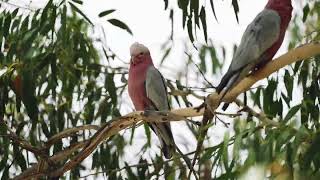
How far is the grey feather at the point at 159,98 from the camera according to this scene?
240 centimetres

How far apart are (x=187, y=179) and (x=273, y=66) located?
1.16ft

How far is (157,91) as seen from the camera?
2.42 metres

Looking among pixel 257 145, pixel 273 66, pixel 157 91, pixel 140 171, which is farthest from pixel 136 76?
pixel 257 145

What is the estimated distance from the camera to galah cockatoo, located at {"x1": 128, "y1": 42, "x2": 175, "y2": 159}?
2406 mm

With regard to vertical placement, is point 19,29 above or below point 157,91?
above

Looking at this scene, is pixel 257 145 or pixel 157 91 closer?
pixel 257 145

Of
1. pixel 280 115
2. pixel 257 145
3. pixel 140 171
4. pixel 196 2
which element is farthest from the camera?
pixel 140 171

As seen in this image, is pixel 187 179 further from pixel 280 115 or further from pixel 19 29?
pixel 19 29

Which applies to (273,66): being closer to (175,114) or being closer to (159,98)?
(175,114)

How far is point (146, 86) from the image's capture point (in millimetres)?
2402

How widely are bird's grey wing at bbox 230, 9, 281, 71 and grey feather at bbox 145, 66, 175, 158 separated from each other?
487 millimetres

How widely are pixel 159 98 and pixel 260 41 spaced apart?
0.57 m

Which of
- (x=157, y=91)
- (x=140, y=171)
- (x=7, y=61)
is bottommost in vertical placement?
(x=140, y=171)

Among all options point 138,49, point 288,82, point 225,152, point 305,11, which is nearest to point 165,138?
point 138,49
